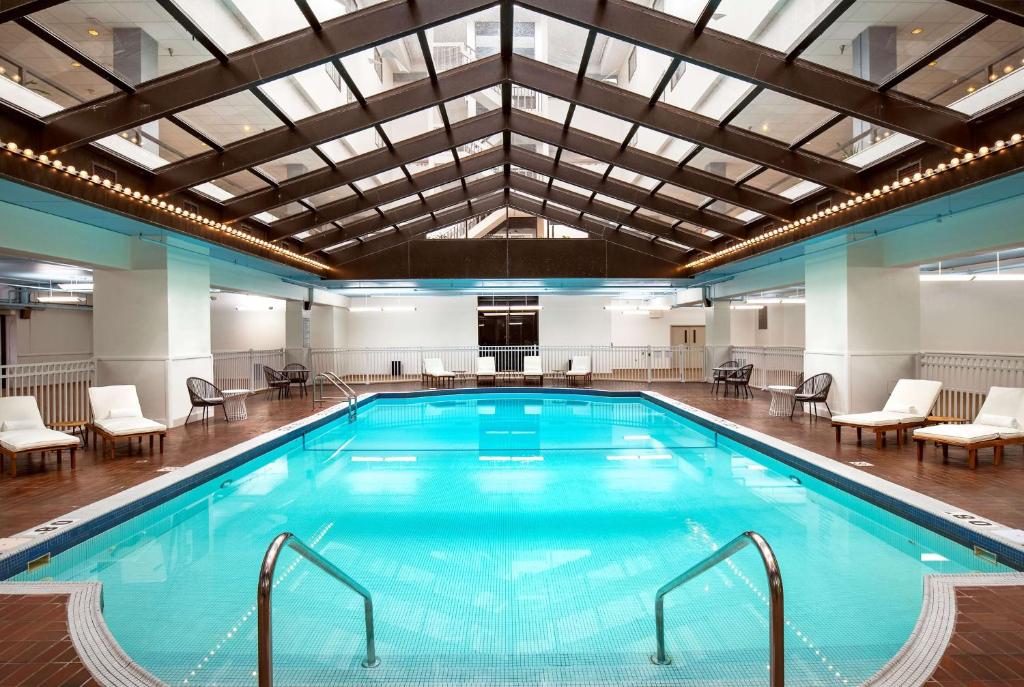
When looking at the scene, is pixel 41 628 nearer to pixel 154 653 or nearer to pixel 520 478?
pixel 154 653

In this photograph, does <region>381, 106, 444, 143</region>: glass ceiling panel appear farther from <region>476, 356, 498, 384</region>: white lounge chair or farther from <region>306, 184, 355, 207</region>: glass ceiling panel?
<region>476, 356, 498, 384</region>: white lounge chair

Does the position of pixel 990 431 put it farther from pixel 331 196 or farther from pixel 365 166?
pixel 331 196

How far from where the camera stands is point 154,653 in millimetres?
3059

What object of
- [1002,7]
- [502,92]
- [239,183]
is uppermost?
[502,92]

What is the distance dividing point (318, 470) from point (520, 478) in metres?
2.64

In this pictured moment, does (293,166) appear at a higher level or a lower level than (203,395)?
higher

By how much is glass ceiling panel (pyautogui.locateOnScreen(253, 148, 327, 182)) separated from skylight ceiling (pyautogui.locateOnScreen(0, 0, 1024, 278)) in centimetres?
4

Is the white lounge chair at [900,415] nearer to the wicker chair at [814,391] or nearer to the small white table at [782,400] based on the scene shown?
the wicker chair at [814,391]

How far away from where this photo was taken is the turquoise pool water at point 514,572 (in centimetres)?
302

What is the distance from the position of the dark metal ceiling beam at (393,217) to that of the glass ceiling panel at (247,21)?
24.3 feet

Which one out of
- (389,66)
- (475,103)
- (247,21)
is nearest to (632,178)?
(475,103)

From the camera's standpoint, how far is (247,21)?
5.48m

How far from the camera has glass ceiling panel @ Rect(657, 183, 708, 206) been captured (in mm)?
10885

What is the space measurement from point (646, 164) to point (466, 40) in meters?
3.35
